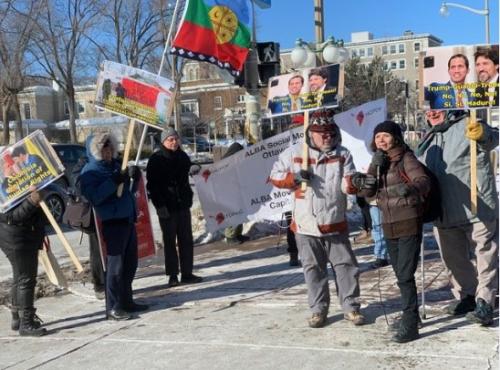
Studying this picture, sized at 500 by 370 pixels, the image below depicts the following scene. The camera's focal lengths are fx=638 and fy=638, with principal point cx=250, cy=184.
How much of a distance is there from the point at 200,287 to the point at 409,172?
329 cm

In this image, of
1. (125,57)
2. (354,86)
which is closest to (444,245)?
(125,57)

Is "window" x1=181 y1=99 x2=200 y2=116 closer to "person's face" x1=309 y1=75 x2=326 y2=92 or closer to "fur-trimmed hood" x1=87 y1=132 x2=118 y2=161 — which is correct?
"fur-trimmed hood" x1=87 y1=132 x2=118 y2=161

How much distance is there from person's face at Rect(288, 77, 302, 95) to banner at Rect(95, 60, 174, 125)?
1.28m

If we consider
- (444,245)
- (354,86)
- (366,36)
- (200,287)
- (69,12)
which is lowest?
(200,287)

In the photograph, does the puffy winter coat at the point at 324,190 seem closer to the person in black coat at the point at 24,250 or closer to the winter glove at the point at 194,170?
the person in black coat at the point at 24,250

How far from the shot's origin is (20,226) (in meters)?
5.82

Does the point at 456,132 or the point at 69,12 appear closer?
the point at 456,132

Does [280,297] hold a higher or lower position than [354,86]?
lower

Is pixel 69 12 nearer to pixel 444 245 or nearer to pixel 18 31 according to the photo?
pixel 18 31

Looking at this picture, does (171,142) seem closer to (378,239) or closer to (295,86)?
(295,86)

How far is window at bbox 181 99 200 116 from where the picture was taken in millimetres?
75938

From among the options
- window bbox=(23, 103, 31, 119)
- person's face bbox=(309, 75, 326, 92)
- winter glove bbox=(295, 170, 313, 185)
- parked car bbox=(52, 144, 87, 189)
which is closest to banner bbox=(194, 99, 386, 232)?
person's face bbox=(309, 75, 326, 92)

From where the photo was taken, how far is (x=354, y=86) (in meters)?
51.5

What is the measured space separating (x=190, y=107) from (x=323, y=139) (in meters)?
73.1
